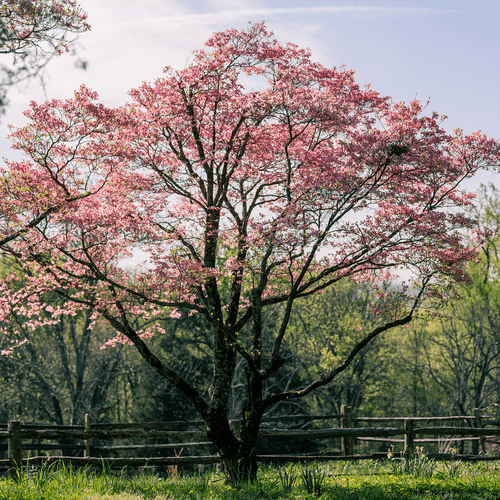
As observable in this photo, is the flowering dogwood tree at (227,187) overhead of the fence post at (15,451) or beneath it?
overhead

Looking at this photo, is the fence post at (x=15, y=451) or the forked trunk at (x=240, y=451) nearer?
the fence post at (x=15, y=451)

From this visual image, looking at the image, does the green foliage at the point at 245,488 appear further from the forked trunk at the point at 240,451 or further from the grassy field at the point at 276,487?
the forked trunk at the point at 240,451

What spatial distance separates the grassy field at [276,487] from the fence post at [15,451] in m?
0.23

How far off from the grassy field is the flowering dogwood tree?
1217 mm

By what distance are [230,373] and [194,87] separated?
5.29 metres

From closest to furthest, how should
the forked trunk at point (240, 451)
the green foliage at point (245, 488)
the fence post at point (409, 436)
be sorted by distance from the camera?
the green foliage at point (245, 488) < the forked trunk at point (240, 451) < the fence post at point (409, 436)

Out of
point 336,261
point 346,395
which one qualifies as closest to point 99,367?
point 346,395

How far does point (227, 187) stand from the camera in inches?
425

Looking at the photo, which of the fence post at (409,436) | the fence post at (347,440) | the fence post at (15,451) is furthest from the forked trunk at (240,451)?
the fence post at (409,436)

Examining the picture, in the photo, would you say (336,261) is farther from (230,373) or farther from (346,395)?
(346,395)

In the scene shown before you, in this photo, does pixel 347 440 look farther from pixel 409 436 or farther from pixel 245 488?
pixel 245 488

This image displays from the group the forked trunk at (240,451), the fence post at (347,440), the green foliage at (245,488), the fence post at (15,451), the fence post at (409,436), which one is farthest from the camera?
the fence post at (347,440)

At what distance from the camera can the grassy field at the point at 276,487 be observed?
24.5 feet

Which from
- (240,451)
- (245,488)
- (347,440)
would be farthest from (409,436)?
(245,488)
